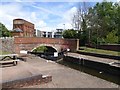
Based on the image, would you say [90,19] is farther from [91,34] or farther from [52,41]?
[52,41]

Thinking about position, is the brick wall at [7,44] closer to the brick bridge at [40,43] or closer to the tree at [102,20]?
the brick bridge at [40,43]

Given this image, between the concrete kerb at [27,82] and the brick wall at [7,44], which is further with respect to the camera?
the brick wall at [7,44]

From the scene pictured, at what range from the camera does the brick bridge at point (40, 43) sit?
34.3 metres

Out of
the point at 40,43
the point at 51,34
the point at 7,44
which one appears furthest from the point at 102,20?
the point at 51,34

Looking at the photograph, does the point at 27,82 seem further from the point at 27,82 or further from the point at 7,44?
the point at 7,44

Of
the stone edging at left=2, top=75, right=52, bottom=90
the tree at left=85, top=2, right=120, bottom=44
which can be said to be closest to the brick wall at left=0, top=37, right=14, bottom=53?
the tree at left=85, top=2, right=120, bottom=44

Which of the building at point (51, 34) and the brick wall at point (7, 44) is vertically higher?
the building at point (51, 34)

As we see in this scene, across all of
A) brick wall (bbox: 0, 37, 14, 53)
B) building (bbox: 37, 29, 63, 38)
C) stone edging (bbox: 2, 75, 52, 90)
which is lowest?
stone edging (bbox: 2, 75, 52, 90)

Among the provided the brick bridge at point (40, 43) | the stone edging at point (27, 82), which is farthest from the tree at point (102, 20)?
the stone edging at point (27, 82)

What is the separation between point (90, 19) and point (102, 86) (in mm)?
37702

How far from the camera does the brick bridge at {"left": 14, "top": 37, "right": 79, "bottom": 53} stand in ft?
113

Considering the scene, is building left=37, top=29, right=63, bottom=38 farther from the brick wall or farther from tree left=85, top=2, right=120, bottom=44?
the brick wall

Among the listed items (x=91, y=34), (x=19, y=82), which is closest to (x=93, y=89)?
→ (x=19, y=82)

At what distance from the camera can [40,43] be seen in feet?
120
